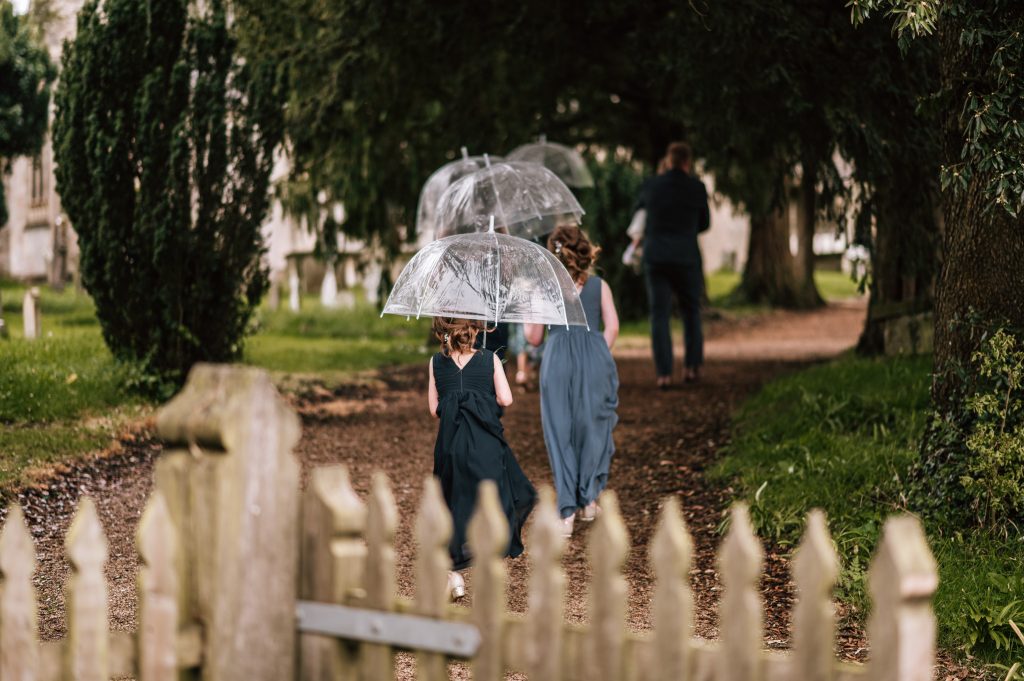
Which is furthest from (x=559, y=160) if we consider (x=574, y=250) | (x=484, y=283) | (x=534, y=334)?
(x=484, y=283)

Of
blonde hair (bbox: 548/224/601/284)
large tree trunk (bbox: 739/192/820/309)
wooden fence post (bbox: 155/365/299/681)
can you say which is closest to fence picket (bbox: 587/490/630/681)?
wooden fence post (bbox: 155/365/299/681)

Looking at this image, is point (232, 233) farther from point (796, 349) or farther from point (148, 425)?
point (796, 349)

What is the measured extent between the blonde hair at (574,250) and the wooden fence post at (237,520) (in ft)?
14.2

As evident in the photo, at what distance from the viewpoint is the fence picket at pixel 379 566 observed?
2.59 meters

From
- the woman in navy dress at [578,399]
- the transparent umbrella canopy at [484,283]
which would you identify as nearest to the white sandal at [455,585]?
the transparent umbrella canopy at [484,283]

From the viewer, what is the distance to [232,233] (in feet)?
33.3

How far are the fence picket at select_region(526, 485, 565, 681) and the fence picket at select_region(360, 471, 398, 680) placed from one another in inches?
12.8

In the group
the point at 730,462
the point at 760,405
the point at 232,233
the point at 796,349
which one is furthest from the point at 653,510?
the point at 796,349

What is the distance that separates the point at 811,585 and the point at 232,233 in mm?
8561

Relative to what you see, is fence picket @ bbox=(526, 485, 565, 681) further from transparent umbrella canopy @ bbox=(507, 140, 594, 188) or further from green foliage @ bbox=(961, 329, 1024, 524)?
transparent umbrella canopy @ bbox=(507, 140, 594, 188)

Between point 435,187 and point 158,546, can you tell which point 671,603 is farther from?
point 435,187

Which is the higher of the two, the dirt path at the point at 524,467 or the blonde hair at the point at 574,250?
the blonde hair at the point at 574,250

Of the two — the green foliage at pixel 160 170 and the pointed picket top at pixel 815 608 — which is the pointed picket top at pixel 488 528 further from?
the green foliage at pixel 160 170

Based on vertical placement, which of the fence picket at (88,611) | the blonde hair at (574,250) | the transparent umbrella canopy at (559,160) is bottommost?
the fence picket at (88,611)
